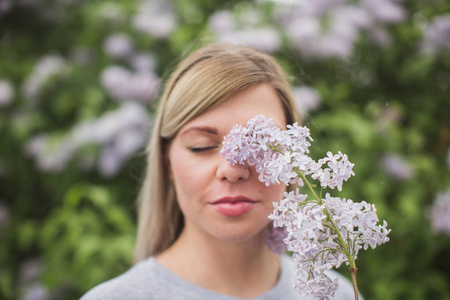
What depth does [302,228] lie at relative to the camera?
2.36ft

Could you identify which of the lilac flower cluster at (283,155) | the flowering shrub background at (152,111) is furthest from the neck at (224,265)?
the flowering shrub background at (152,111)

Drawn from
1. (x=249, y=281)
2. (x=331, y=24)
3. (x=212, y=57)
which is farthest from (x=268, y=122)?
(x=331, y=24)

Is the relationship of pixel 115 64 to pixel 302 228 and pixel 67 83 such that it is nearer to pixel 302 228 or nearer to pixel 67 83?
pixel 67 83

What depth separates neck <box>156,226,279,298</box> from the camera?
1.23 meters

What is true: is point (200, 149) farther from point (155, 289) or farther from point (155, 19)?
point (155, 19)

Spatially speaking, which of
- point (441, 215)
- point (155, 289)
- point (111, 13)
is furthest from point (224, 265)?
Result: point (111, 13)

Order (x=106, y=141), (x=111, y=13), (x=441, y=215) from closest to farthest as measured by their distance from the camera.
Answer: (x=441, y=215), (x=106, y=141), (x=111, y=13)

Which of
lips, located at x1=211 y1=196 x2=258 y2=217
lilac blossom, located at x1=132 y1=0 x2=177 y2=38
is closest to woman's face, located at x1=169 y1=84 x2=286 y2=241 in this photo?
lips, located at x1=211 y1=196 x2=258 y2=217

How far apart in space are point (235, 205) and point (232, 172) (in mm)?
91

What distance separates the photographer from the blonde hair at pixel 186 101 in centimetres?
111

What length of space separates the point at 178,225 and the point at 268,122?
0.77m

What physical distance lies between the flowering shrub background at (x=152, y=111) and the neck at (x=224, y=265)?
1.14 metres

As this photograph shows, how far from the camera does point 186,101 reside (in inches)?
45.4

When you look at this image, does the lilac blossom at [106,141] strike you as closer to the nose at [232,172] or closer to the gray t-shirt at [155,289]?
the gray t-shirt at [155,289]
